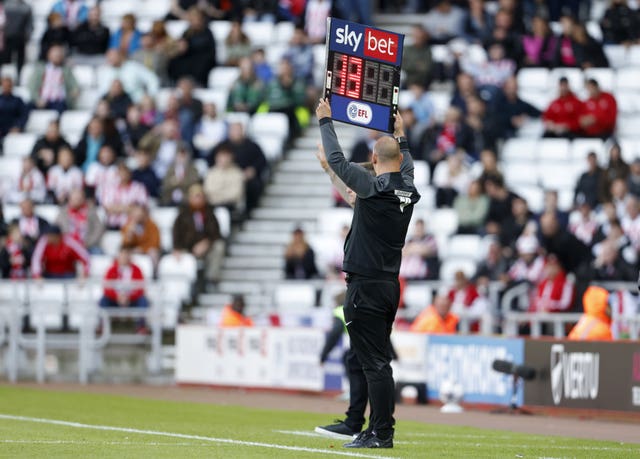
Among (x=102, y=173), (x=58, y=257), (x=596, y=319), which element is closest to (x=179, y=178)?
(x=102, y=173)

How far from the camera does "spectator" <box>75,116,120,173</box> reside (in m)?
27.5

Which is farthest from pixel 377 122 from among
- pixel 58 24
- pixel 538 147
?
pixel 58 24

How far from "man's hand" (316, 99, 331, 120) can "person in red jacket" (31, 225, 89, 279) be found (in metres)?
13.6

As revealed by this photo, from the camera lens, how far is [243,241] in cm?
2630

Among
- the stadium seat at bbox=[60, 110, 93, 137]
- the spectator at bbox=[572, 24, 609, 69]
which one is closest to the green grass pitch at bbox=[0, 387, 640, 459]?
the spectator at bbox=[572, 24, 609, 69]

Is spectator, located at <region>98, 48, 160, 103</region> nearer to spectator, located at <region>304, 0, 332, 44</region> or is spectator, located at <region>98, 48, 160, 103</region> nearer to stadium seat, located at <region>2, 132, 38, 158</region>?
stadium seat, located at <region>2, 132, 38, 158</region>

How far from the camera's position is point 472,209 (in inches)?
933

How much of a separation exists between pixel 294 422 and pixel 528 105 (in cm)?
1116

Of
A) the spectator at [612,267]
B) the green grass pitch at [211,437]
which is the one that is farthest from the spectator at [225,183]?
the green grass pitch at [211,437]

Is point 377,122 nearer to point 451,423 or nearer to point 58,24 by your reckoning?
point 451,423

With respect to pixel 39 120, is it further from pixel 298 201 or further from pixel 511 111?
pixel 511 111

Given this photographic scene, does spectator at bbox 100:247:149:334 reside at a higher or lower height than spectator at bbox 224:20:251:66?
lower

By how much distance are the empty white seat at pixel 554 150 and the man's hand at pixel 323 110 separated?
13.3 m

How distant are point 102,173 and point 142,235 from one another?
6.55ft
